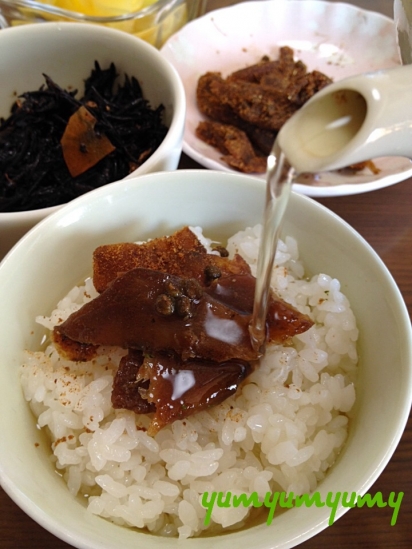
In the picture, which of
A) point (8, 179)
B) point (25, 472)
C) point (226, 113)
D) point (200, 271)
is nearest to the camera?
point (25, 472)

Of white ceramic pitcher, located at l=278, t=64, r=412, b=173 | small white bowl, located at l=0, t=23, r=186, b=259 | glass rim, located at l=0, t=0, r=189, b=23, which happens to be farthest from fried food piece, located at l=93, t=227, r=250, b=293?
glass rim, located at l=0, t=0, r=189, b=23

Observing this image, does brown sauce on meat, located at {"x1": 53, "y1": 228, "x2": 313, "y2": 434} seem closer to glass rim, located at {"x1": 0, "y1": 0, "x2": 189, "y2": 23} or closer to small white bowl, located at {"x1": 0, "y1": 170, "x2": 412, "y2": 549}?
small white bowl, located at {"x1": 0, "y1": 170, "x2": 412, "y2": 549}

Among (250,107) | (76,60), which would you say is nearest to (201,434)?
(76,60)

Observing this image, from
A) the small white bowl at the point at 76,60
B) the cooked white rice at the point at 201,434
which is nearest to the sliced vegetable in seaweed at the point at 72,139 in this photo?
the small white bowl at the point at 76,60

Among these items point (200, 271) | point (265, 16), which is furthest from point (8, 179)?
point (265, 16)

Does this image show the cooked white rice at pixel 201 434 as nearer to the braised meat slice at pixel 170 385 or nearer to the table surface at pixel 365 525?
the braised meat slice at pixel 170 385

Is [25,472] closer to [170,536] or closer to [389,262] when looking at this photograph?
[170,536]
